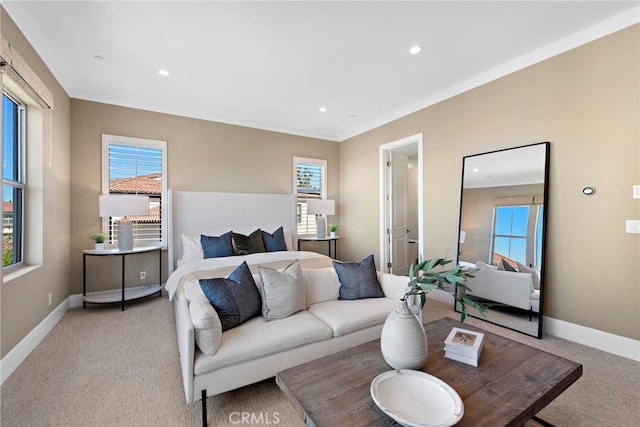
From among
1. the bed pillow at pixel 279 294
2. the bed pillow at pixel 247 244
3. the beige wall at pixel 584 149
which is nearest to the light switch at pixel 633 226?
the beige wall at pixel 584 149

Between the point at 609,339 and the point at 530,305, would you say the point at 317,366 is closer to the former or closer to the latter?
the point at 530,305

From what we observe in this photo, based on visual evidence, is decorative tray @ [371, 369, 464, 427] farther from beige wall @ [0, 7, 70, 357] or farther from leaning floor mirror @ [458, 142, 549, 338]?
beige wall @ [0, 7, 70, 357]

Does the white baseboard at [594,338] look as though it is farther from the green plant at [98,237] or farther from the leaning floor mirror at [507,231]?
the green plant at [98,237]

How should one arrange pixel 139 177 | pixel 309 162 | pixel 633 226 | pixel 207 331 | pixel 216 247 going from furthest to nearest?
1. pixel 309 162
2. pixel 139 177
3. pixel 216 247
4. pixel 633 226
5. pixel 207 331

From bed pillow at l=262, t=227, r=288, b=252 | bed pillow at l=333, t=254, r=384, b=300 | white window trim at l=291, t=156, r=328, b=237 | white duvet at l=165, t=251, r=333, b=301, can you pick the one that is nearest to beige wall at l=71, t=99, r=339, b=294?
white window trim at l=291, t=156, r=328, b=237

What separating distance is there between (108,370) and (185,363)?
1098mm

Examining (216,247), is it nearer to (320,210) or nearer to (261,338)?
(320,210)

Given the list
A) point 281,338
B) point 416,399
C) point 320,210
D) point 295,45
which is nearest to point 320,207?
point 320,210

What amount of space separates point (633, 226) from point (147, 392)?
400 cm

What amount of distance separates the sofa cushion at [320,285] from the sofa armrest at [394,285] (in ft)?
1.54

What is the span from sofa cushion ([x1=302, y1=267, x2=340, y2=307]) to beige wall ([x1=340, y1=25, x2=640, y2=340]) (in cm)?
218

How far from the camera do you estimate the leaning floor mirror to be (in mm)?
2820

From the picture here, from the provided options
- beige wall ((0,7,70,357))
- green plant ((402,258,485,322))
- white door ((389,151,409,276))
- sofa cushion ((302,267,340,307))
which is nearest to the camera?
green plant ((402,258,485,322))

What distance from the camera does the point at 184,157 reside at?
14.1ft
